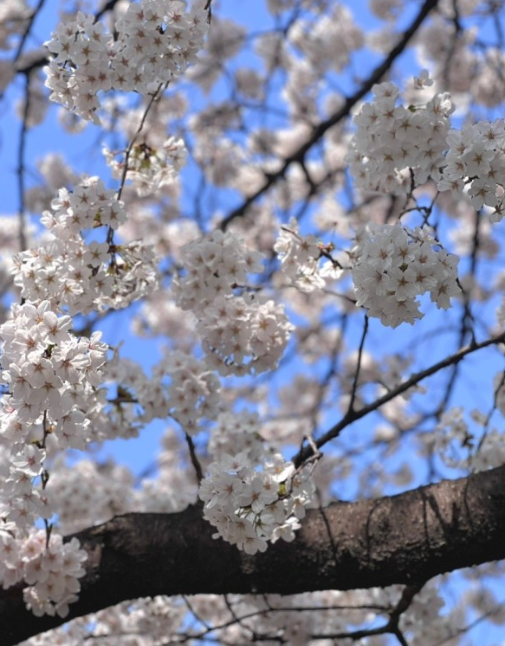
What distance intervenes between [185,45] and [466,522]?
4.51ft

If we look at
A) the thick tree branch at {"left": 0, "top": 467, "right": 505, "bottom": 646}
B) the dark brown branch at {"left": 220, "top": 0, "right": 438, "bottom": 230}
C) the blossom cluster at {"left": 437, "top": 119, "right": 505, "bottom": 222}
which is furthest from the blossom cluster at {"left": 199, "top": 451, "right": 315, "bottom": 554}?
the dark brown branch at {"left": 220, "top": 0, "right": 438, "bottom": 230}

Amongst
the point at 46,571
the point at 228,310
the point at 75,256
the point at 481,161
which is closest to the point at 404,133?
the point at 481,161

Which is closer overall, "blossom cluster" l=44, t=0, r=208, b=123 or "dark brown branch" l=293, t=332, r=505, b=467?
"blossom cluster" l=44, t=0, r=208, b=123

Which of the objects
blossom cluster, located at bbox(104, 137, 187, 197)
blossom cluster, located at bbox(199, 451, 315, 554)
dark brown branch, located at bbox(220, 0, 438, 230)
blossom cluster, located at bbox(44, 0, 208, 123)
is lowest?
blossom cluster, located at bbox(199, 451, 315, 554)

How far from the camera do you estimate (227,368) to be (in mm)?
2385

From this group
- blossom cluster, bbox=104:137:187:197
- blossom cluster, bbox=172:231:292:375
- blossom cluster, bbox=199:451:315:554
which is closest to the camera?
blossom cluster, bbox=199:451:315:554

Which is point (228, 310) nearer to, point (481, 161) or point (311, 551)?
point (311, 551)

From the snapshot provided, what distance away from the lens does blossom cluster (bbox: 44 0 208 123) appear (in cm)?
195

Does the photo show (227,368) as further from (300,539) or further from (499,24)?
(499,24)

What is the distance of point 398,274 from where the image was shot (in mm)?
1679

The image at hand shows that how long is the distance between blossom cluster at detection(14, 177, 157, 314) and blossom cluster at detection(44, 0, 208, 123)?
23 centimetres

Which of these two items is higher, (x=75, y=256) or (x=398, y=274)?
(x=75, y=256)

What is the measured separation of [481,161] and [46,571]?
59.7 inches

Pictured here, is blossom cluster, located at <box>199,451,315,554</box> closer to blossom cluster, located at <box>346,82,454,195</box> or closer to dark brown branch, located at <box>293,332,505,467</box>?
dark brown branch, located at <box>293,332,505,467</box>
